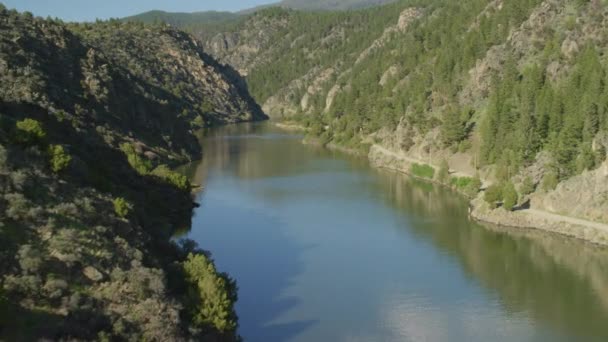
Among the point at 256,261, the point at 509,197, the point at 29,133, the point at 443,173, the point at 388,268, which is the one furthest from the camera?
the point at 443,173

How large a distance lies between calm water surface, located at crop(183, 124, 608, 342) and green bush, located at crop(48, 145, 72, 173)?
13682 millimetres

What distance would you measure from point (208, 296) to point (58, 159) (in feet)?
47.2

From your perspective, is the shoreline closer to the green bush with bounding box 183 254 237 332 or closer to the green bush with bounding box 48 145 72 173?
the green bush with bounding box 183 254 237 332

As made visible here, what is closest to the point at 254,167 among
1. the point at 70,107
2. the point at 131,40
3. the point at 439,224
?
the point at 70,107

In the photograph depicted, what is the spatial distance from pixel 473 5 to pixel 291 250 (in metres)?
83.0

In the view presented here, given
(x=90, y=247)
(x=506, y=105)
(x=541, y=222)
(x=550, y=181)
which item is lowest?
(x=541, y=222)

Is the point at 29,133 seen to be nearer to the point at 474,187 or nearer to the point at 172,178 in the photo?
the point at 172,178

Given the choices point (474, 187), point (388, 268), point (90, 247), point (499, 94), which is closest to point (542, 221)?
point (474, 187)

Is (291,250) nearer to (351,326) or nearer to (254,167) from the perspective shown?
(351,326)

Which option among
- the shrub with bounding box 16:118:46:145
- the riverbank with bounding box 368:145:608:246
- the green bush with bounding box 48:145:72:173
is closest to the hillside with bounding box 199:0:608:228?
the riverbank with bounding box 368:145:608:246

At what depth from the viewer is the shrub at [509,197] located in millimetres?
62906

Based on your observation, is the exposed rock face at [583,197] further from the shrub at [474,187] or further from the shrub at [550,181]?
the shrub at [474,187]

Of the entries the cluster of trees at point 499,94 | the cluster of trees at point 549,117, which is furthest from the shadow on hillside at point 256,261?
the cluster of trees at point 549,117

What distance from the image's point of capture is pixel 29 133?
4362cm
